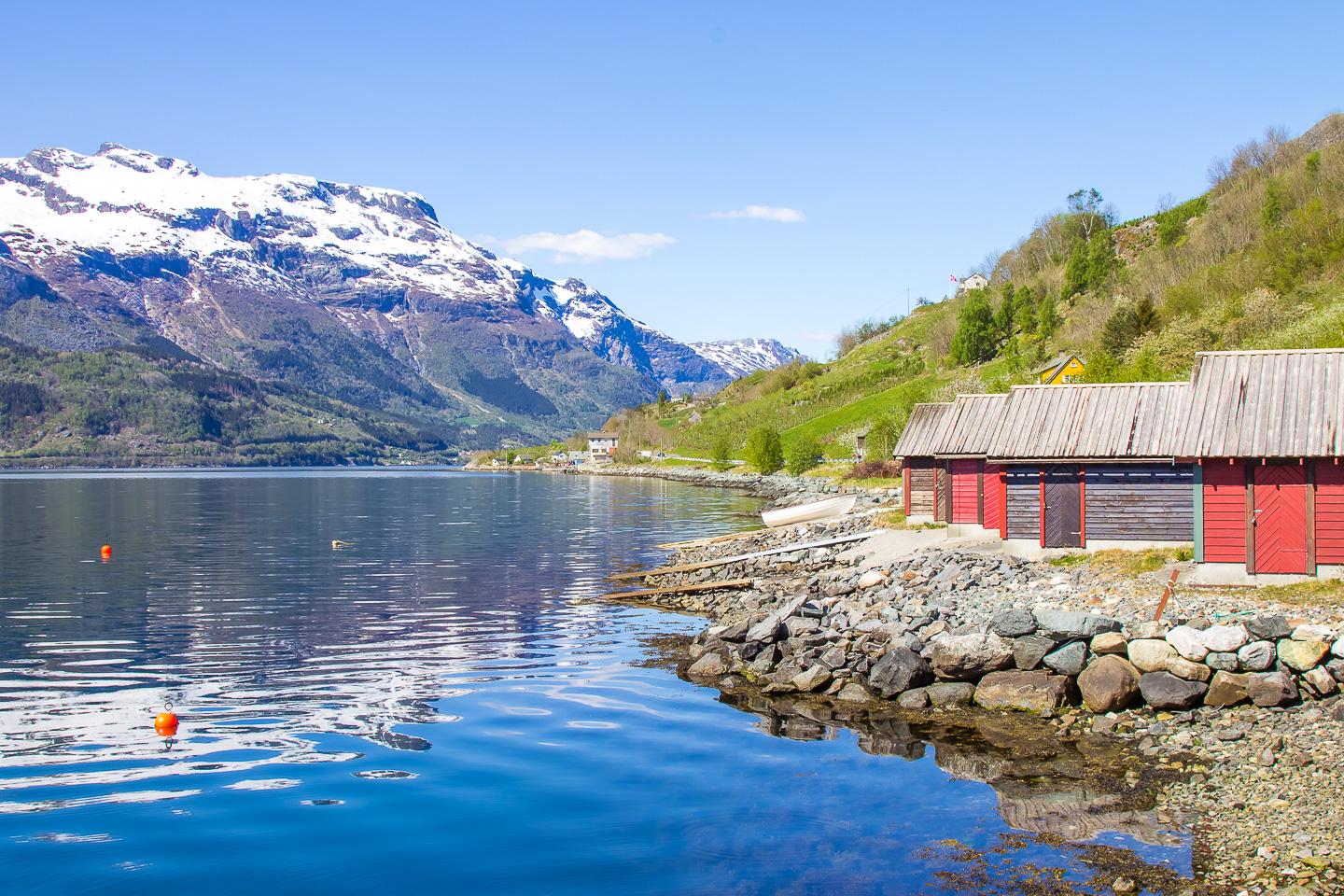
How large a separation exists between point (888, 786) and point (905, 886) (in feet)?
15.2

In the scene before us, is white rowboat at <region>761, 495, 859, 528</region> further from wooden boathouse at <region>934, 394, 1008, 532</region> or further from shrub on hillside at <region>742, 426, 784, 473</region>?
shrub on hillside at <region>742, 426, 784, 473</region>

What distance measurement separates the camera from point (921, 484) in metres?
54.9

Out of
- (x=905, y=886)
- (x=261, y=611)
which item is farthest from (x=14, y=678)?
(x=905, y=886)

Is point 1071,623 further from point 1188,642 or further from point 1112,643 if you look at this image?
point 1188,642

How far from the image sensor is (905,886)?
49.6 feet

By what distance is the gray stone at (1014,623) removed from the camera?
25047 millimetres

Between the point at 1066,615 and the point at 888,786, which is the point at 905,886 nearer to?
the point at 888,786

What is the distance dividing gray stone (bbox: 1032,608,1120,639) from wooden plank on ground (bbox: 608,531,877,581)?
2471cm

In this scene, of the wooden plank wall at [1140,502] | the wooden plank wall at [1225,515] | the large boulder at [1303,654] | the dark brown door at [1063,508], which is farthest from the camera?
the dark brown door at [1063,508]

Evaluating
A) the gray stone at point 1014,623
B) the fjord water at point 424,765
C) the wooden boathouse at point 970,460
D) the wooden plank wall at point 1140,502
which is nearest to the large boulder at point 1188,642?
the gray stone at point 1014,623

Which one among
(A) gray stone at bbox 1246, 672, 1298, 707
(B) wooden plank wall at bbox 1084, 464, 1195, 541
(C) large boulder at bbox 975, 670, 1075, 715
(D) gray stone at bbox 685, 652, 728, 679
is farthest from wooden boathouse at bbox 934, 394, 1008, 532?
(A) gray stone at bbox 1246, 672, 1298, 707

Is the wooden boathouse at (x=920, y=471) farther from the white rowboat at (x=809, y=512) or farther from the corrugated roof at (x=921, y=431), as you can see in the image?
the white rowboat at (x=809, y=512)

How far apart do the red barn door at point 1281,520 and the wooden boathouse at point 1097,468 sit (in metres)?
3.11

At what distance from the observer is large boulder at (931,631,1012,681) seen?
976 inches
